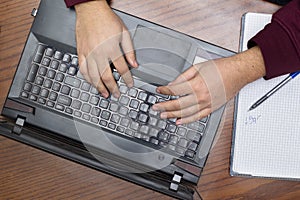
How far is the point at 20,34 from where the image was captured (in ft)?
3.08

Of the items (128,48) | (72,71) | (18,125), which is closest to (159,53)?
(128,48)

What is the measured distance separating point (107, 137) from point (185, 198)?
6.8 inches

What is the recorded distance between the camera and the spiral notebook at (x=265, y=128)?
0.93 meters

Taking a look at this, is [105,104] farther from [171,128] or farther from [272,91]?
[272,91]

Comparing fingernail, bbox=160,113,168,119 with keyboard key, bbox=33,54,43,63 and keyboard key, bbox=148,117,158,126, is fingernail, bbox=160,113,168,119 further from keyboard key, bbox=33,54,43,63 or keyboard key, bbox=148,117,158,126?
keyboard key, bbox=33,54,43,63

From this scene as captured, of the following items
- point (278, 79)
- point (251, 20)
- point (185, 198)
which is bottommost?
point (185, 198)

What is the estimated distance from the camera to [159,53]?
90 centimetres

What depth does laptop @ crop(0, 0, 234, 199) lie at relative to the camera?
896 millimetres

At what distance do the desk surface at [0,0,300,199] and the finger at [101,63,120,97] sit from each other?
133 mm

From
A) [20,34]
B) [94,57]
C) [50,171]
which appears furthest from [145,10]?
[50,171]

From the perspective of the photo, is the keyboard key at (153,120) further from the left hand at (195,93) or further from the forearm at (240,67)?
the forearm at (240,67)

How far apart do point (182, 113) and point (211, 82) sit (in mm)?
79

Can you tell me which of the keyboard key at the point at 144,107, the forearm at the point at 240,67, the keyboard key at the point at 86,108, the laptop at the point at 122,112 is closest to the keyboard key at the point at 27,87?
the laptop at the point at 122,112

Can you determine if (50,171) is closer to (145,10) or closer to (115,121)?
(115,121)
